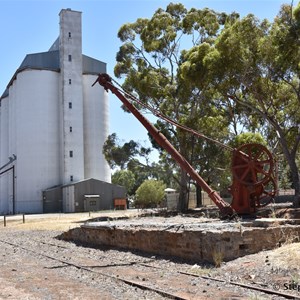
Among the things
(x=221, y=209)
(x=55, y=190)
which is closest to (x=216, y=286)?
(x=221, y=209)

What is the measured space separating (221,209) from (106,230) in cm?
503

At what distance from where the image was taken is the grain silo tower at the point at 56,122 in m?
67.6

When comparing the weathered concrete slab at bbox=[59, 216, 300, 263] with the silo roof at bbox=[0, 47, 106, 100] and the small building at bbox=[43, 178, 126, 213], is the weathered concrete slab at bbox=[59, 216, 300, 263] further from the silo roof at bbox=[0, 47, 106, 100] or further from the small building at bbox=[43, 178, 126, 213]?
the silo roof at bbox=[0, 47, 106, 100]

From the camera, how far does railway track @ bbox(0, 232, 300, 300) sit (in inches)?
354

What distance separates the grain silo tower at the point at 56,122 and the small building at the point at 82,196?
5.33ft

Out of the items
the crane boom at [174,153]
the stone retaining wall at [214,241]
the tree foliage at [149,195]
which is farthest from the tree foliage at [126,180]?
the stone retaining wall at [214,241]

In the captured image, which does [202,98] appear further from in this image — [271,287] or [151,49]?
[271,287]

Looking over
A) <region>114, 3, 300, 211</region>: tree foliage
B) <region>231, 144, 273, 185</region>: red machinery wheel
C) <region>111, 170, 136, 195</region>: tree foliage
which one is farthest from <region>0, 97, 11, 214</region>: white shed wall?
<region>231, 144, 273, 185</region>: red machinery wheel

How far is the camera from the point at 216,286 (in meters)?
9.72

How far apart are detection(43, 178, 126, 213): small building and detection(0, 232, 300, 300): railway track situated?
4645cm

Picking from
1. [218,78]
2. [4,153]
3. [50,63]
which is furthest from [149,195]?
[218,78]

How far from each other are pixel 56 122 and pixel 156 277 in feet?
198

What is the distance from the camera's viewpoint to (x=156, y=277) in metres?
11.2

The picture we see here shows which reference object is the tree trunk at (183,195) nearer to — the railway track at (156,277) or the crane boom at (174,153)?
the crane boom at (174,153)
